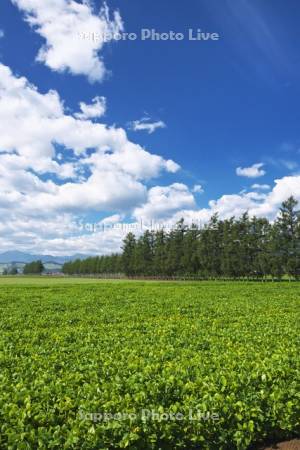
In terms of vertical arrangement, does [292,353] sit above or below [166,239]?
below

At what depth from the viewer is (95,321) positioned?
15.4 m

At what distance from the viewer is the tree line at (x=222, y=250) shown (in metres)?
75.1

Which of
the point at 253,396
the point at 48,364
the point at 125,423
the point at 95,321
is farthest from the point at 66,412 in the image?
the point at 95,321

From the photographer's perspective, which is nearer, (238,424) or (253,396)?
(238,424)

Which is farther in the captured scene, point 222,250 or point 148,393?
point 222,250

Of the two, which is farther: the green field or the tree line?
the tree line

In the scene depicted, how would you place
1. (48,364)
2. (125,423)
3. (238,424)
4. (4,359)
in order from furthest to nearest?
(4,359), (48,364), (238,424), (125,423)

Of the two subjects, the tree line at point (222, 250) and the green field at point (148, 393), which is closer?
the green field at point (148, 393)

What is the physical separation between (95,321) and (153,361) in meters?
7.90

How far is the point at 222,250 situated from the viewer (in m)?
88.1

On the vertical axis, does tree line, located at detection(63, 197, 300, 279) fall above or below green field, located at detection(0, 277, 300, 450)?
above

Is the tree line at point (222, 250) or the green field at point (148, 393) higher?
the tree line at point (222, 250)

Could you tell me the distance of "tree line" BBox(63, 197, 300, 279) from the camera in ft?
246

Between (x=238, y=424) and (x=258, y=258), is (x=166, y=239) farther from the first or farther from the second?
(x=238, y=424)
